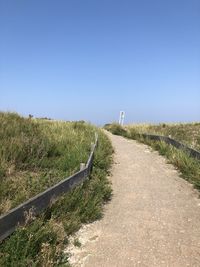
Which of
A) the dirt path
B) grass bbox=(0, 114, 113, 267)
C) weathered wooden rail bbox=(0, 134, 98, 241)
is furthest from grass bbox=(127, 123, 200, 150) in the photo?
weathered wooden rail bbox=(0, 134, 98, 241)

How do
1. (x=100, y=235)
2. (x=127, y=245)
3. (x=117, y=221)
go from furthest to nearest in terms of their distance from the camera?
(x=117, y=221) < (x=100, y=235) < (x=127, y=245)

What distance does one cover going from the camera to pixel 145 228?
27.3ft

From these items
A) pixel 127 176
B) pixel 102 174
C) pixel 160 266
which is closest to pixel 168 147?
pixel 127 176

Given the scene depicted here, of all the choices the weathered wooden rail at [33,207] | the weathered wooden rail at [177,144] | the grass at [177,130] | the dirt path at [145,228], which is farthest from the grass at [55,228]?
the grass at [177,130]

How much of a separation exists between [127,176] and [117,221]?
4.76 meters

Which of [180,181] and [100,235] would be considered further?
[180,181]

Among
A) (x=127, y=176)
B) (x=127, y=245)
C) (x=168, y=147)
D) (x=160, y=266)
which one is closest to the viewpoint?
(x=160, y=266)

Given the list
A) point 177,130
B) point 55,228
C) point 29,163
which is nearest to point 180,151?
point 29,163

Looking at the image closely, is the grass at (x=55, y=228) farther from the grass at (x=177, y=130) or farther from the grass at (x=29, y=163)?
the grass at (x=177, y=130)

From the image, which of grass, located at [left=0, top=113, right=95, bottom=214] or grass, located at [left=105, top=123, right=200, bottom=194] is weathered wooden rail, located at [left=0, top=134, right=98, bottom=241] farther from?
grass, located at [left=105, top=123, right=200, bottom=194]

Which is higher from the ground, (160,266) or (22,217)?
(22,217)

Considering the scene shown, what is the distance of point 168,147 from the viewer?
1825 cm

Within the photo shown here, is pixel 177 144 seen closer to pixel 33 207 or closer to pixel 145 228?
pixel 145 228

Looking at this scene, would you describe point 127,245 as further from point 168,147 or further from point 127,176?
point 168,147
